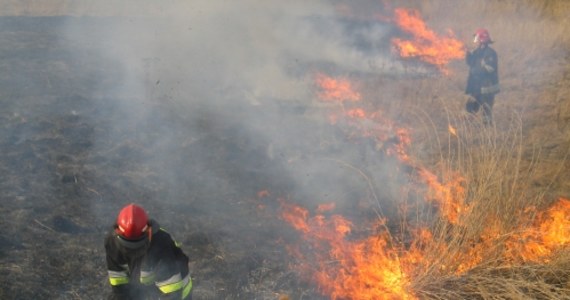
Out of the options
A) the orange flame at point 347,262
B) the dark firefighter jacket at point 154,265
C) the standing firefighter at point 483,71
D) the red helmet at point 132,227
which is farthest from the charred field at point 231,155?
the red helmet at point 132,227

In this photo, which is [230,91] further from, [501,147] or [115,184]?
[501,147]

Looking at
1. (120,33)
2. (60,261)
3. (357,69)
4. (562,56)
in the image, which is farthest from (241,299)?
(562,56)

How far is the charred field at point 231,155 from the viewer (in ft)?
15.7

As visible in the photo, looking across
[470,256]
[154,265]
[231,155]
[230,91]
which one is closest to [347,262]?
[470,256]

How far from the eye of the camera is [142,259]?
3.15m

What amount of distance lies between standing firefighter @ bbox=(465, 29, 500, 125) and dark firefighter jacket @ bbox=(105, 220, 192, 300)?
276 inches

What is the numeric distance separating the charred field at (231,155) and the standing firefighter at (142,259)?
1.48 m

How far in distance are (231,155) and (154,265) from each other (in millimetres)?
4456

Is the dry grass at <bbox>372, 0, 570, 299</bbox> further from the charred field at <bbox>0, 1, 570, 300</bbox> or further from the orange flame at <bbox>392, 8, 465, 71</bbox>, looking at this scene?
the orange flame at <bbox>392, 8, 465, 71</bbox>

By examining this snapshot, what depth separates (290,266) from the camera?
17.0 feet

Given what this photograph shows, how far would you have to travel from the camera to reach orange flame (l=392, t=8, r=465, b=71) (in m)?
13.2

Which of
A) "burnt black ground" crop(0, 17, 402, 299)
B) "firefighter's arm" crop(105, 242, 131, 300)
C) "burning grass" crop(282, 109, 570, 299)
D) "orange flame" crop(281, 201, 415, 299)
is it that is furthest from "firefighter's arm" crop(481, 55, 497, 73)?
"firefighter's arm" crop(105, 242, 131, 300)

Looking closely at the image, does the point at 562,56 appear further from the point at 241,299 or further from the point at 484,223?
the point at 241,299

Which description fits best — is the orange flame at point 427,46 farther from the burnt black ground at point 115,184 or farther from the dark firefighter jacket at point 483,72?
the burnt black ground at point 115,184
